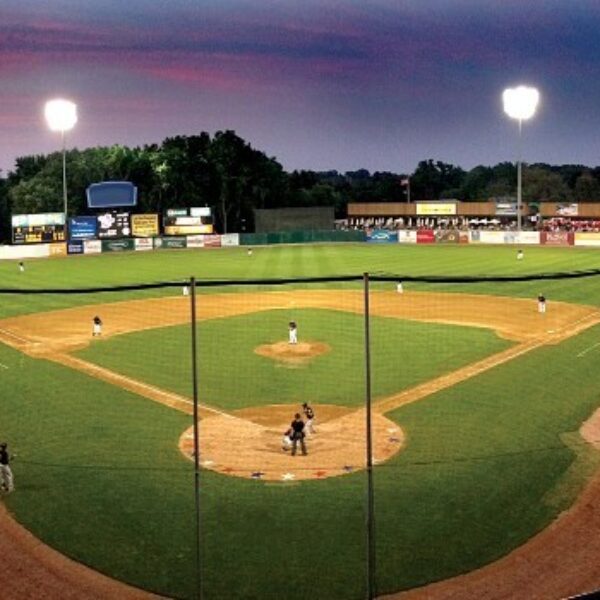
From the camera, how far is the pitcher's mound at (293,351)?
2328 centimetres

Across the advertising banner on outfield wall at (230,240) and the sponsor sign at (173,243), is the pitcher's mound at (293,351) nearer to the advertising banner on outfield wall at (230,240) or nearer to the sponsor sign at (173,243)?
the sponsor sign at (173,243)

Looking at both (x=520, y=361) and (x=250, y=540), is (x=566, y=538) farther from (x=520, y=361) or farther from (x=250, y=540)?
(x=520, y=361)

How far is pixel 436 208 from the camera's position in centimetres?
8688

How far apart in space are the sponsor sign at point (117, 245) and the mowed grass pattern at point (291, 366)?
37.4 meters

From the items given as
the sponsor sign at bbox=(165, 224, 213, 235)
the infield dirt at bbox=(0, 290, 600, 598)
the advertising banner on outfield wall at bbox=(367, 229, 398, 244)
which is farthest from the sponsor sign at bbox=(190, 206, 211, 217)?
the infield dirt at bbox=(0, 290, 600, 598)

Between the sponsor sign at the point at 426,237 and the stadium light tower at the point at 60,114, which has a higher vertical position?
the stadium light tower at the point at 60,114

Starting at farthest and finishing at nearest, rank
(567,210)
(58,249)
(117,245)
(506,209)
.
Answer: (506,209)
(567,210)
(117,245)
(58,249)

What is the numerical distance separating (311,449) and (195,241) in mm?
57789

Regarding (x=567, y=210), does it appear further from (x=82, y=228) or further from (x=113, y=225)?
(x=82, y=228)

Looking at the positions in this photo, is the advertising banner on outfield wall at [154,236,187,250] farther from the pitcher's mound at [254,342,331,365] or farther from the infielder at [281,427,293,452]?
the infielder at [281,427,293,452]

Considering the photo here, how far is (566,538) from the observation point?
11.5 m

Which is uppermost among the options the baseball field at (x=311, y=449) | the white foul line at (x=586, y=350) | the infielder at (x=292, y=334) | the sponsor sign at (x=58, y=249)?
the sponsor sign at (x=58, y=249)

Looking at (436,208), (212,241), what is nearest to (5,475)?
(212,241)

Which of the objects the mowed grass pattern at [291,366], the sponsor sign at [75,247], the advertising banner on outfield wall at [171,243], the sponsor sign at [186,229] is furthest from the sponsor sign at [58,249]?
the mowed grass pattern at [291,366]
